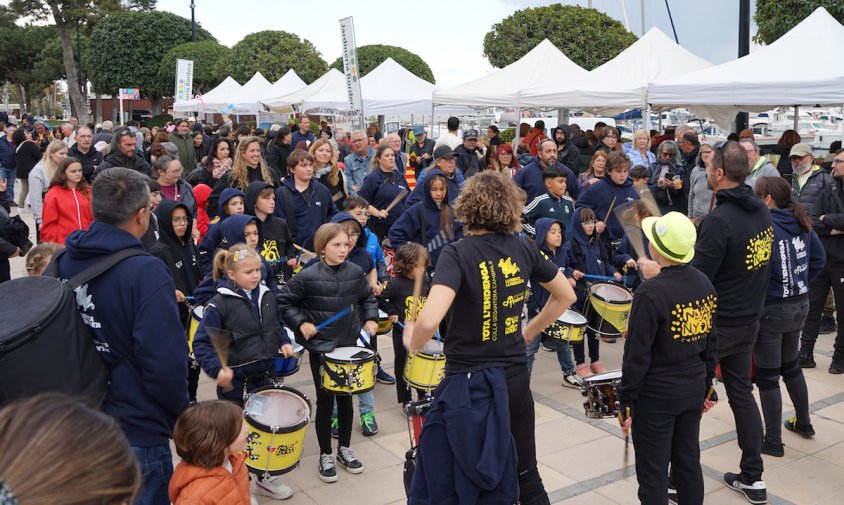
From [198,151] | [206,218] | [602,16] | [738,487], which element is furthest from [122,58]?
[738,487]

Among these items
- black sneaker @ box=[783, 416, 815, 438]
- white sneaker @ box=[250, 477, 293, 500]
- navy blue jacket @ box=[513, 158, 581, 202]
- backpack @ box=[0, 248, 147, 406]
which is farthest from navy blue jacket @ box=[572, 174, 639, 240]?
backpack @ box=[0, 248, 147, 406]

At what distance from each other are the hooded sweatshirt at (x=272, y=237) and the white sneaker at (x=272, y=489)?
210cm

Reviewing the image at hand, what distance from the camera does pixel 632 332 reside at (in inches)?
150

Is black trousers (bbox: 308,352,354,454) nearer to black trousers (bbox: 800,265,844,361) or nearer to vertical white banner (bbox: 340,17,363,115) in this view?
black trousers (bbox: 800,265,844,361)

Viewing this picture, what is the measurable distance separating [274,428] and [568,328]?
272 cm

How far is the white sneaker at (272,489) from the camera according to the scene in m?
4.72

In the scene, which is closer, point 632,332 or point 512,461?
point 512,461

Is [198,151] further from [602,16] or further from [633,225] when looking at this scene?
[602,16]

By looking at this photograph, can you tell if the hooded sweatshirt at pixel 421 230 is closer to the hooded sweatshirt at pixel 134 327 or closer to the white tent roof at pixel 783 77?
the hooded sweatshirt at pixel 134 327

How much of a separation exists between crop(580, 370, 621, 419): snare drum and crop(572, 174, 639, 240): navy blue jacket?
3488mm

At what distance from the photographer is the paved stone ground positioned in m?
4.77

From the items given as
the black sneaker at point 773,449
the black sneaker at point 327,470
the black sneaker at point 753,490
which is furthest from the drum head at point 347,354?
the black sneaker at point 773,449

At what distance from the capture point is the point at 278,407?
430 centimetres

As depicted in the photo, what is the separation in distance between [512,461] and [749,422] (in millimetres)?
2024
